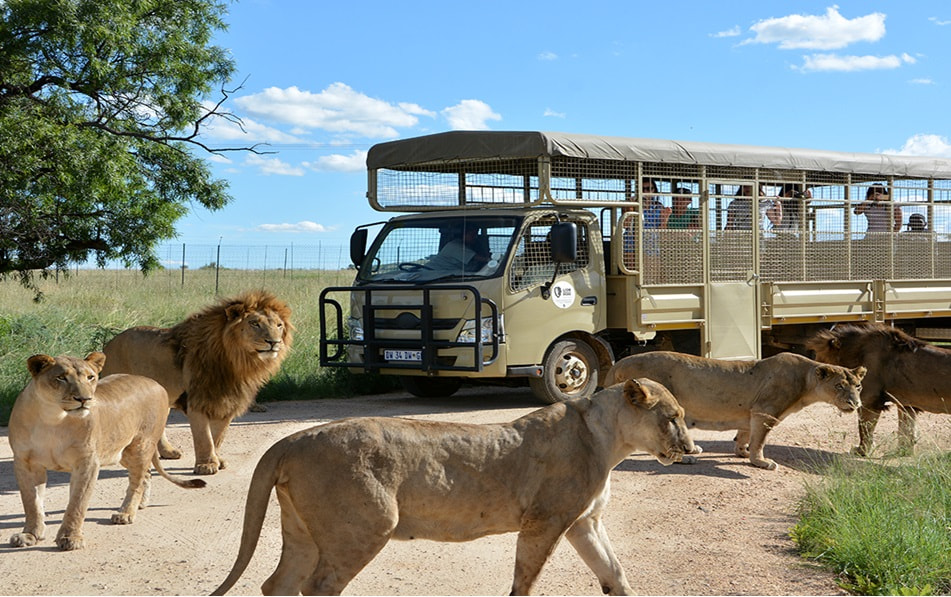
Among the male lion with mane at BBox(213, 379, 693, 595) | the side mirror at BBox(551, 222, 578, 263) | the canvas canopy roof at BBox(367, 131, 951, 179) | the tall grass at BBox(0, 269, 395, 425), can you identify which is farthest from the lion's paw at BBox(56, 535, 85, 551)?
the canvas canopy roof at BBox(367, 131, 951, 179)

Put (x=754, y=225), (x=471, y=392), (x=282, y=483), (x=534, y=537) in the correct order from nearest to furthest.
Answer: (x=282, y=483)
(x=534, y=537)
(x=754, y=225)
(x=471, y=392)

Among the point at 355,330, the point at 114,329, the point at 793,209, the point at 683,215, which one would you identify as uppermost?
the point at 793,209

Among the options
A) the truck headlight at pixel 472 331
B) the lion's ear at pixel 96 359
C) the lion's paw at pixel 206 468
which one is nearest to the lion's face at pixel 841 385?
the truck headlight at pixel 472 331

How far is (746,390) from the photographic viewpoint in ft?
29.7

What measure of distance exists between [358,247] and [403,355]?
6.02 feet

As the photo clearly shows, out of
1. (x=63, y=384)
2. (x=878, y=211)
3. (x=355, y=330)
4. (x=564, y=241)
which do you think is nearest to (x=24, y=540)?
(x=63, y=384)

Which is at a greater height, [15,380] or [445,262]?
[445,262]

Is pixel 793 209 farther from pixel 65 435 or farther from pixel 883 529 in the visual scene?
pixel 65 435

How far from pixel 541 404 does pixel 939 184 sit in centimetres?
767

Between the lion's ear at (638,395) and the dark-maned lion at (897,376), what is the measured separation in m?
5.15

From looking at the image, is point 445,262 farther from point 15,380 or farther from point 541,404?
point 15,380

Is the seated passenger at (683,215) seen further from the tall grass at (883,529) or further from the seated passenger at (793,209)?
the tall grass at (883,529)

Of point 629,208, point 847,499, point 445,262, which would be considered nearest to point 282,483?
point 847,499

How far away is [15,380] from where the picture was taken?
12.5m
